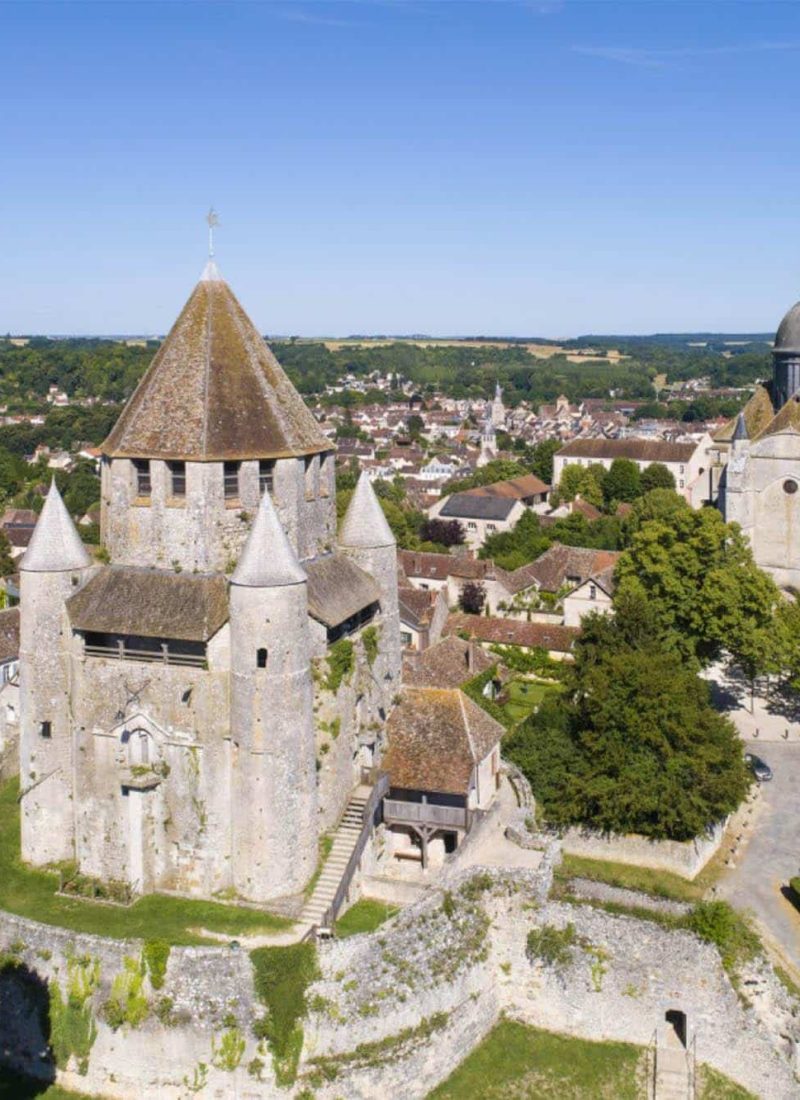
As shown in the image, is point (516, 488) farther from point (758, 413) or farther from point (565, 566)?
point (758, 413)

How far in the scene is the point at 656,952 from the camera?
23.1m

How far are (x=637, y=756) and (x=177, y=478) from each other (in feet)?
46.4

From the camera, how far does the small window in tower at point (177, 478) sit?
84.4 ft

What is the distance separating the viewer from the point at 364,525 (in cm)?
2972

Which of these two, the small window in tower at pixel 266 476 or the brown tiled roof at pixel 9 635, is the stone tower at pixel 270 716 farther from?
the brown tiled roof at pixel 9 635

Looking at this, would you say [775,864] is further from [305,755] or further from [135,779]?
[135,779]

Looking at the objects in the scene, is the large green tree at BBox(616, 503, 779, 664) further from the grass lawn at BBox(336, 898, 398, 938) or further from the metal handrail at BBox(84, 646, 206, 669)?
the metal handrail at BBox(84, 646, 206, 669)

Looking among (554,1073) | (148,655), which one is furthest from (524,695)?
(554,1073)

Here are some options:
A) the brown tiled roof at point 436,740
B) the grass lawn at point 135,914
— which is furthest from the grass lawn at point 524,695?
the grass lawn at point 135,914

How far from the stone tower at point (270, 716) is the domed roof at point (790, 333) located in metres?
39.3

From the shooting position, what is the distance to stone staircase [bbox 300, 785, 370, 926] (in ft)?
80.0

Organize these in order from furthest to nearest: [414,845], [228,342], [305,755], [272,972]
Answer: [414,845] < [228,342] < [305,755] < [272,972]

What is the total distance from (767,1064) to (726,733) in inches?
388

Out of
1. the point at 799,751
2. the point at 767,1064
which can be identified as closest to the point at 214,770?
the point at 767,1064
